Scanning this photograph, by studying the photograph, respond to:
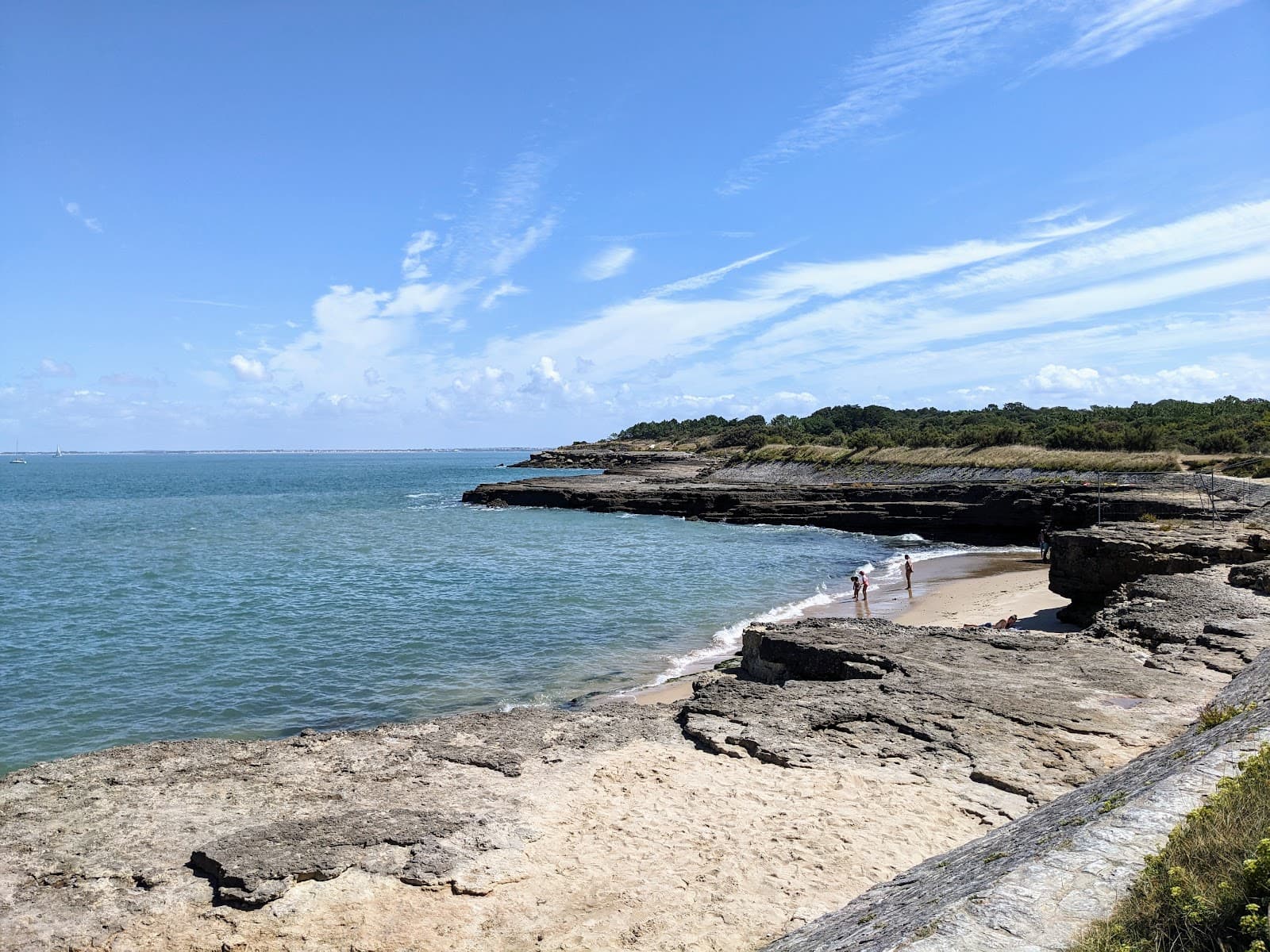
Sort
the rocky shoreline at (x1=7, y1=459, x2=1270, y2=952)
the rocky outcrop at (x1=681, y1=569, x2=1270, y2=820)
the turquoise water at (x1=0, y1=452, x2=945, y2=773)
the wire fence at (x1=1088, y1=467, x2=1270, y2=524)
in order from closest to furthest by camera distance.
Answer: the rocky shoreline at (x1=7, y1=459, x2=1270, y2=952)
the rocky outcrop at (x1=681, y1=569, x2=1270, y2=820)
the turquoise water at (x1=0, y1=452, x2=945, y2=773)
the wire fence at (x1=1088, y1=467, x2=1270, y2=524)

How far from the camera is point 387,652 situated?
18859 mm

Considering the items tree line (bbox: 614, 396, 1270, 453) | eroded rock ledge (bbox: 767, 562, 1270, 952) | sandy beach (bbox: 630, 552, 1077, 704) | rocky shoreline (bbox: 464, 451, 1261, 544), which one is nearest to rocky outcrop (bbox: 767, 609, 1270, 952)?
eroded rock ledge (bbox: 767, 562, 1270, 952)

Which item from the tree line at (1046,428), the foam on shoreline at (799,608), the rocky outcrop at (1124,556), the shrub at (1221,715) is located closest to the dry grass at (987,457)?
the tree line at (1046,428)

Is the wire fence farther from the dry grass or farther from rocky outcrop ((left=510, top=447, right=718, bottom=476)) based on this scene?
rocky outcrop ((left=510, top=447, right=718, bottom=476))

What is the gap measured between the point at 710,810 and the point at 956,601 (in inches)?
735

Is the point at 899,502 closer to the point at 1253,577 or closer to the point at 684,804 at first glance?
the point at 1253,577

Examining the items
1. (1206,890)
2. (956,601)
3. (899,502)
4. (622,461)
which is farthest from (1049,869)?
(622,461)

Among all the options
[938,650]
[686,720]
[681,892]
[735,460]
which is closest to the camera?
[681,892]

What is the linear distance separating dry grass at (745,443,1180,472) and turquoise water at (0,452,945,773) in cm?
1372

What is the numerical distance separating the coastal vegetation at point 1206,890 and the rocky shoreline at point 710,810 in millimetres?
267

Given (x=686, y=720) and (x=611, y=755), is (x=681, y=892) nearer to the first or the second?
(x=611, y=755)

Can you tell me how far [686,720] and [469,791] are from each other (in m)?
3.51

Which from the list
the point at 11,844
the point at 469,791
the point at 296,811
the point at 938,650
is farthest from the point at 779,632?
the point at 11,844

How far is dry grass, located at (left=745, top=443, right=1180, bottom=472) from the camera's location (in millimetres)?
43844
